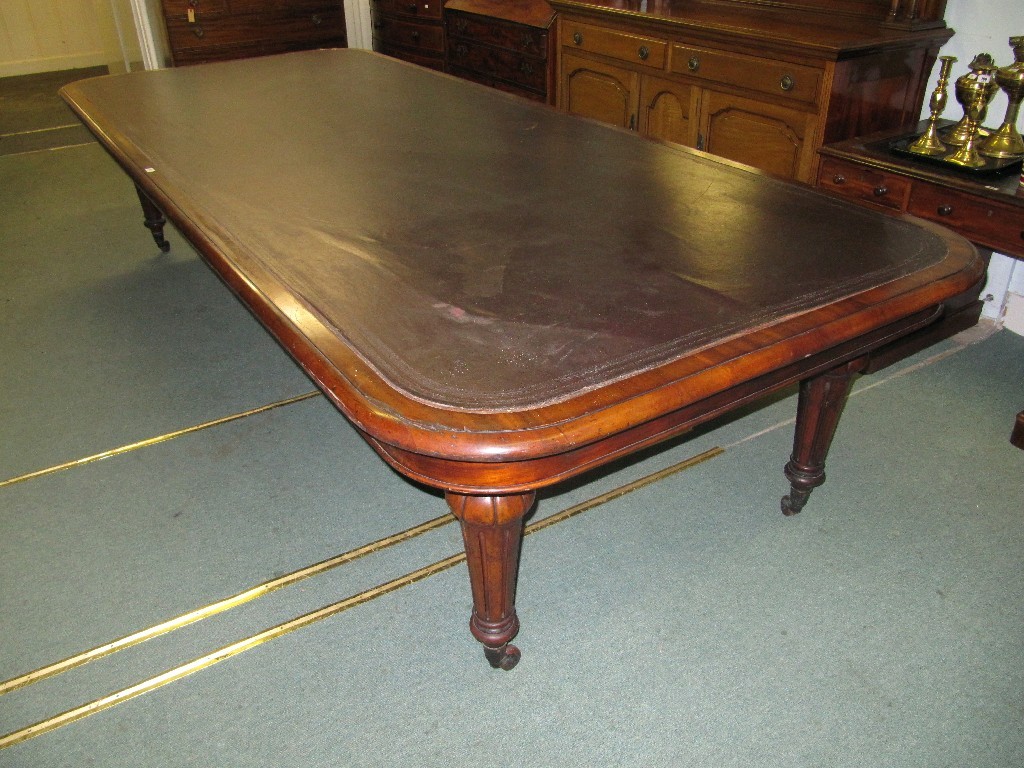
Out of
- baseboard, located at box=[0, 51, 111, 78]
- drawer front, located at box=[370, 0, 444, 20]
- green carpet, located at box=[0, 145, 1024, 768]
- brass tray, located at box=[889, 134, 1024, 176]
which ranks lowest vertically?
green carpet, located at box=[0, 145, 1024, 768]

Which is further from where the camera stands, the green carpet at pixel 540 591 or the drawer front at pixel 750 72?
the drawer front at pixel 750 72

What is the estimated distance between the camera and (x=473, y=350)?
1227 mm

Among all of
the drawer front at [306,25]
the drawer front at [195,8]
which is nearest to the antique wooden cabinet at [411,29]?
the drawer front at [306,25]

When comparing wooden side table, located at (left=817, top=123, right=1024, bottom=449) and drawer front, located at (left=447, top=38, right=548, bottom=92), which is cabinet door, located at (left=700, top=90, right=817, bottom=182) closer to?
wooden side table, located at (left=817, top=123, right=1024, bottom=449)

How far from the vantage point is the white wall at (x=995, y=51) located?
2486 millimetres

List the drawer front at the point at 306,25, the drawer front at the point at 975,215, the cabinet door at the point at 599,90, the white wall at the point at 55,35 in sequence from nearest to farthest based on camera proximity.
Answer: the drawer front at the point at 975,215
the cabinet door at the point at 599,90
the drawer front at the point at 306,25
the white wall at the point at 55,35

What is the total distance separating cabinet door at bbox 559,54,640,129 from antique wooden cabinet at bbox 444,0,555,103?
13 cm

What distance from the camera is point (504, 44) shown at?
3979 mm

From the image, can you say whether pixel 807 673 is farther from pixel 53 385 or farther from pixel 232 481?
pixel 53 385

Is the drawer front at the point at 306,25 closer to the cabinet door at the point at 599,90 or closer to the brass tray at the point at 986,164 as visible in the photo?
the cabinet door at the point at 599,90

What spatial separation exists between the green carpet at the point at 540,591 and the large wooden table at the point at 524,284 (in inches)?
7.4

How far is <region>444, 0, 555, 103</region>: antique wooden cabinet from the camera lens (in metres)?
3.72

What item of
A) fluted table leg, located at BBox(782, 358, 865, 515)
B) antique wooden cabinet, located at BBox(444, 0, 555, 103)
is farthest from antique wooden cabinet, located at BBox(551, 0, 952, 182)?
fluted table leg, located at BBox(782, 358, 865, 515)

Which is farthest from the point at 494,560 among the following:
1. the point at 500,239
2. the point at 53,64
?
the point at 53,64
